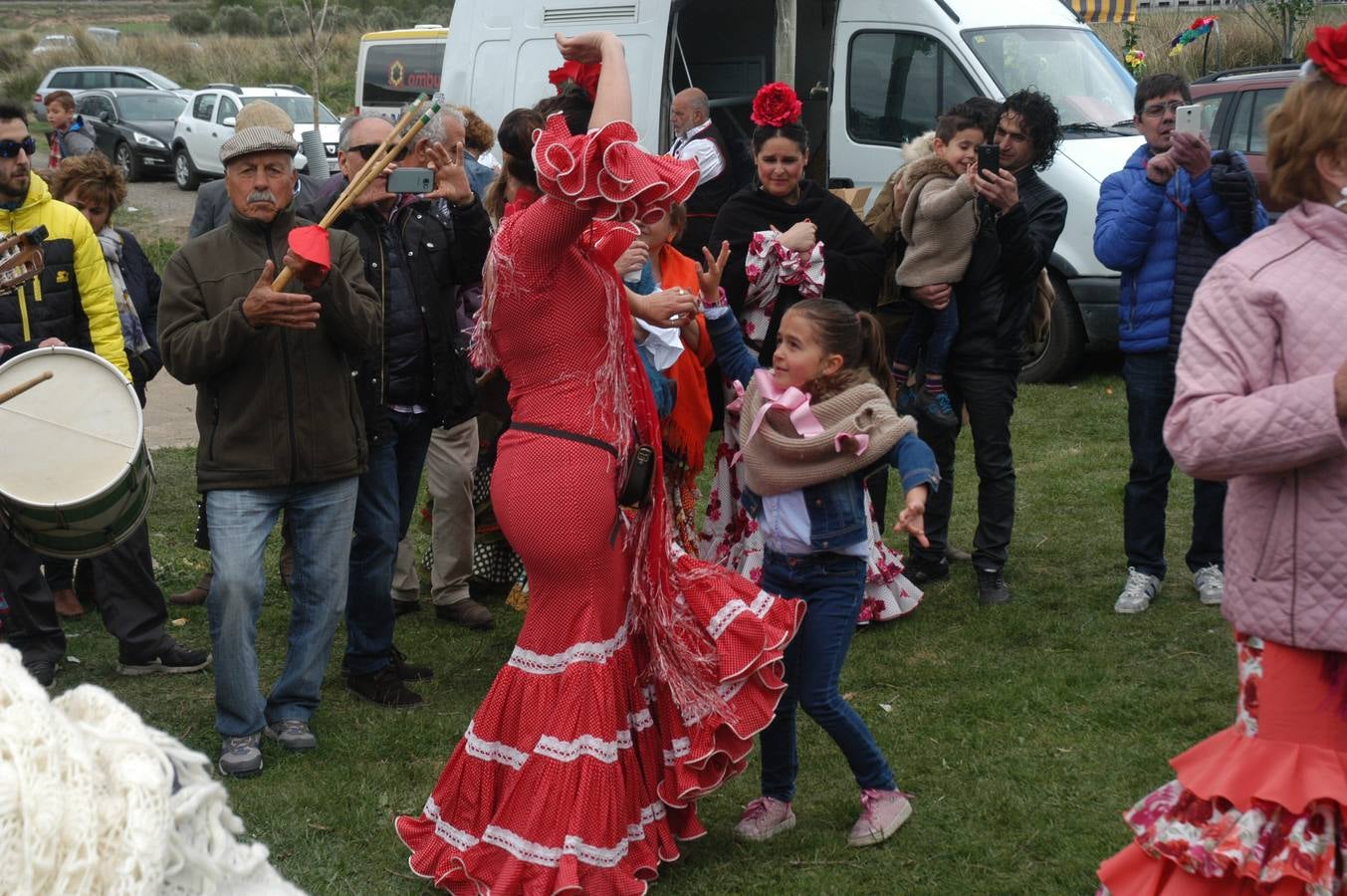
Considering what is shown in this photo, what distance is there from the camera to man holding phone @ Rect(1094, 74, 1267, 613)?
5688 millimetres

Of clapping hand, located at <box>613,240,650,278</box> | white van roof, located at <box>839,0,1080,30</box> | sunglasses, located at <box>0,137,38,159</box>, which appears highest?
white van roof, located at <box>839,0,1080,30</box>

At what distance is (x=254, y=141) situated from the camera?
458 cm

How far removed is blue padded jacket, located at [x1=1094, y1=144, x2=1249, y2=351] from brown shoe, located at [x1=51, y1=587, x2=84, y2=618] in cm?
471

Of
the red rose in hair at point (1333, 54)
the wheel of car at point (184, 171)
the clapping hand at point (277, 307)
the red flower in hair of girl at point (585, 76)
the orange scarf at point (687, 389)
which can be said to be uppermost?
the red rose in hair at point (1333, 54)

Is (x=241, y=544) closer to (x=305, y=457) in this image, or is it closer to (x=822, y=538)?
(x=305, y=457)

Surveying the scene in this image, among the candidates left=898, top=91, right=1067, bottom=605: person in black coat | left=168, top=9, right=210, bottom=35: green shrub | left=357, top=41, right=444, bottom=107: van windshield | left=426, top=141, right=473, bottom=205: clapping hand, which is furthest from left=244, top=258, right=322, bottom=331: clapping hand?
left=168, top=9, right=210, bottom=35: green shrub

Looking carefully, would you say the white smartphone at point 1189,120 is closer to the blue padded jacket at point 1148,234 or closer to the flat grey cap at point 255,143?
the blue padded jacket at point 1148,234

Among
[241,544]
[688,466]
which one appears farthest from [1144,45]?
[241,544]

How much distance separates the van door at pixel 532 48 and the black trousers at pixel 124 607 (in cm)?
550

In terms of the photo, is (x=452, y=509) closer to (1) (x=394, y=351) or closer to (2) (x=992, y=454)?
(1) (x=394, y=351)

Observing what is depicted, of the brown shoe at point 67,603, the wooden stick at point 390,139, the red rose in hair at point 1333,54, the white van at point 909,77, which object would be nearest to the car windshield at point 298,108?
the white van at point 909,77

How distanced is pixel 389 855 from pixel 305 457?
1.25m

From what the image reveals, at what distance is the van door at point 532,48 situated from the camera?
34.5ft

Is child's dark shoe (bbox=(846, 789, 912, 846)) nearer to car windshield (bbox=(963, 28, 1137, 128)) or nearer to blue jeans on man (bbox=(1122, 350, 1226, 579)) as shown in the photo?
blue jeans on man (bbox=(1122, 350, 1226, 579))
